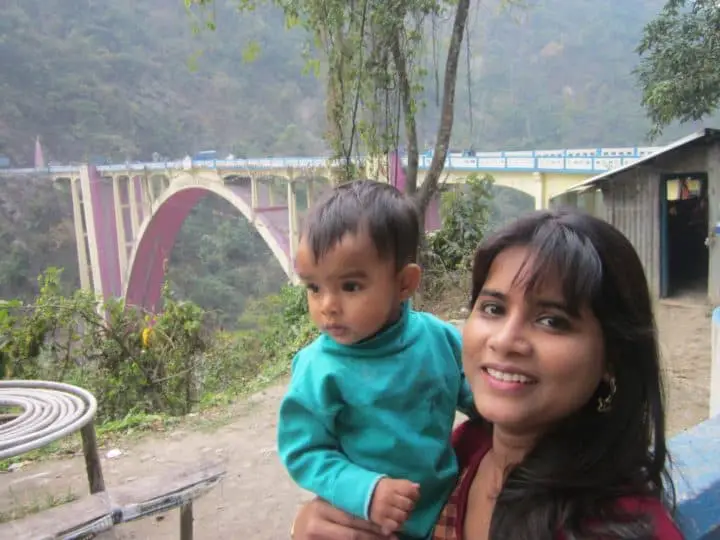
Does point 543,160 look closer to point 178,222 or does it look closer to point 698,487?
point 698,487

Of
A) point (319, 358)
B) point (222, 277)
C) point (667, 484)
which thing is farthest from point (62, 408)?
point (222, 277)

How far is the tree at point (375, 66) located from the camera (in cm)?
582

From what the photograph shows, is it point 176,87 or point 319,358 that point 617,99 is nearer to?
point 176,87

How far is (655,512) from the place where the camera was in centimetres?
63

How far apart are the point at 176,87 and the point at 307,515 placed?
41.6 m

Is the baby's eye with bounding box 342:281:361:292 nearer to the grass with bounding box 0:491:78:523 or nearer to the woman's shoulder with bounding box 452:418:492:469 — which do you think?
the woman's shoulder with bounding box 452:418:492:469

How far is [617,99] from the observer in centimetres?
3131

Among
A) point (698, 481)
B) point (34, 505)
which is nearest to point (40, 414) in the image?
point (34, 505)

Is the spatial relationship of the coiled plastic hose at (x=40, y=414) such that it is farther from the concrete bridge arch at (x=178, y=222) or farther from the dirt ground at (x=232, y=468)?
the concrete bridge arch at (x=178, y=222)

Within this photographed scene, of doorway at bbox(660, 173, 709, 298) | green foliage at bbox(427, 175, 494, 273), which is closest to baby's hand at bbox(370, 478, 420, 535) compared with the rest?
green foliage at bbox(427, 175, 494, 273)

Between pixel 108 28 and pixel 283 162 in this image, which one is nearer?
pixel 283 162

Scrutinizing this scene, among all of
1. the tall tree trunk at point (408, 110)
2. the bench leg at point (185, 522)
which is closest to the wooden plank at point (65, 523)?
the bench leg at point (185, 522)

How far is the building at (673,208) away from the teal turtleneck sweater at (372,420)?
6154 millimetres

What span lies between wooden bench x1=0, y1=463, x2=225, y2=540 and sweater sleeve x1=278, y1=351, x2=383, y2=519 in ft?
3.57
